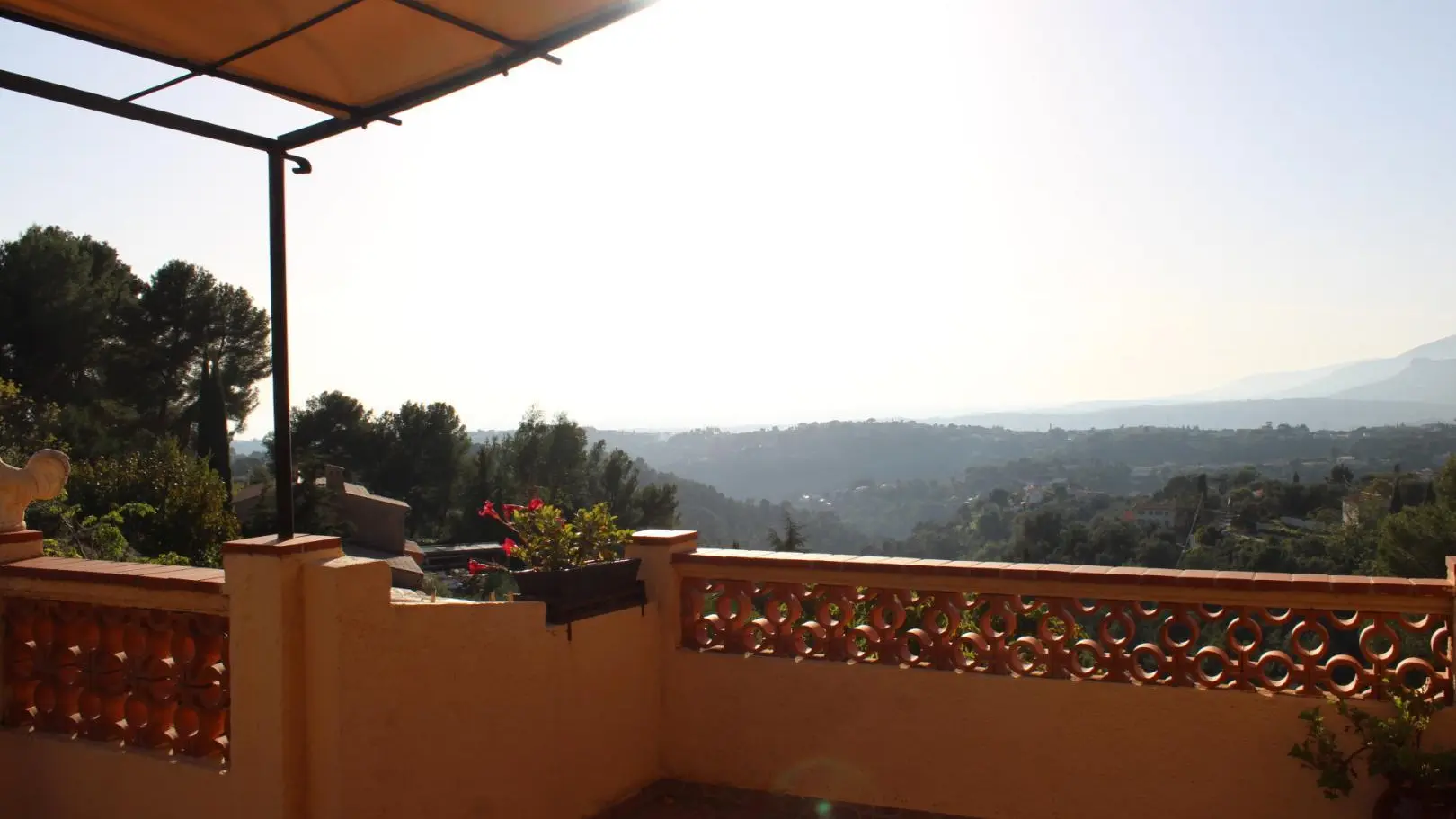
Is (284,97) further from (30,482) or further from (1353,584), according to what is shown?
(1353,584)

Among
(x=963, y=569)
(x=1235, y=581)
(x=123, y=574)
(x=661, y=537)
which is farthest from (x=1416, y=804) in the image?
(x=123, y=574)

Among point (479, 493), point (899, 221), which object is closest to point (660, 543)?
point (899, 221)

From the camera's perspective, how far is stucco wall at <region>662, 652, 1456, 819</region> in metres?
3.39

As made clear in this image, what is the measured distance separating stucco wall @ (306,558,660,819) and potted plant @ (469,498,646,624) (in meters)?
0.08

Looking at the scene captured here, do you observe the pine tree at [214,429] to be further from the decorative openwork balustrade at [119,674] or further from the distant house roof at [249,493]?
the decorative openwork balustrade at [119,674]

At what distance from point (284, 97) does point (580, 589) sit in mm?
2054

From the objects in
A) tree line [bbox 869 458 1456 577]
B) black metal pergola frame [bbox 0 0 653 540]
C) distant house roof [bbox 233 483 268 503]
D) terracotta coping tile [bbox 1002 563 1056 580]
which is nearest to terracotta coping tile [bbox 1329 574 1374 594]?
terracotta coping tile [bbox 1002 563 1056 580]

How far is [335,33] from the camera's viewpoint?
2.84m

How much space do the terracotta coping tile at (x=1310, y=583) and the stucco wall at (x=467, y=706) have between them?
97.3 inches

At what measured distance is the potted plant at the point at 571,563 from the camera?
374cm

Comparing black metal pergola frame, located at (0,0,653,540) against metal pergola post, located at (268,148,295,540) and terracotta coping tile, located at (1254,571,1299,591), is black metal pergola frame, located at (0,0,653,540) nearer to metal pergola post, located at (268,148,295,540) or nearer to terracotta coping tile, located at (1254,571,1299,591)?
metal pergola post, located at (268,148,295,540)

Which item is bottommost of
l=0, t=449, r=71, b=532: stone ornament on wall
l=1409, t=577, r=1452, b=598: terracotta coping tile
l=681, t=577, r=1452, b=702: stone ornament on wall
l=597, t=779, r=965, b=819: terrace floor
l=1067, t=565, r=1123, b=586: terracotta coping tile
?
l=597, t=779, r=965, b=819: terrace floor

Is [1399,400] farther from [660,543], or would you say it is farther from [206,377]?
[660,543]

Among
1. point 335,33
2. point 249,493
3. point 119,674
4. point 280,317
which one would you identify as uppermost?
point 335,33
